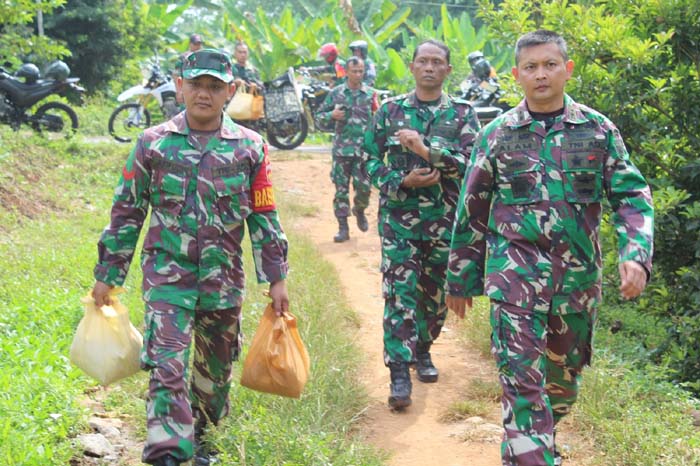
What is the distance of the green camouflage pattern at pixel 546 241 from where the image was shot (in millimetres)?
3902

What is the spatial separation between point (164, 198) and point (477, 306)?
3930 mm

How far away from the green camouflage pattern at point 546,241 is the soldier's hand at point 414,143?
139 cm

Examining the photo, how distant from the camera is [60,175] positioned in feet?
42.2

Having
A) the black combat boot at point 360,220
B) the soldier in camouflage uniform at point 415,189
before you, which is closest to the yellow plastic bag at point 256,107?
the black combat boot at point 360,220

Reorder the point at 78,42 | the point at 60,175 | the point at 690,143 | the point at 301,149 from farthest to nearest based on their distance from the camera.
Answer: the point at 78,42 → the point at 301,149 → the point at 60,175 → the point at 690,143

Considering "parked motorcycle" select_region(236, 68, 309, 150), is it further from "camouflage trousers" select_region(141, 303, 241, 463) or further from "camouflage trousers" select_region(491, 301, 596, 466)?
"camouflage trousers" select_region(491, 301, 596, 466)

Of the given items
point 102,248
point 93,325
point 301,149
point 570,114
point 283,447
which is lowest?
point 301,149

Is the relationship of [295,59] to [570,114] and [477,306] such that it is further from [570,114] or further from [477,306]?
[570,114]

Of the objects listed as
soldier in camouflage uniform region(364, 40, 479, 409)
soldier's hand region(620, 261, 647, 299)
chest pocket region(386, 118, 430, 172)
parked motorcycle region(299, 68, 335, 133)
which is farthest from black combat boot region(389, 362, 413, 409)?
parked motorcycle region(299, 68, 335, 133)

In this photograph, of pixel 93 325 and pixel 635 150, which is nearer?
pixel 93 325

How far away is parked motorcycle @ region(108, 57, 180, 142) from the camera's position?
665 inches

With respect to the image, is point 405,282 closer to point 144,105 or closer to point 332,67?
point 144,105

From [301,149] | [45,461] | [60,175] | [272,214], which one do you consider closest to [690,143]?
[272,214]

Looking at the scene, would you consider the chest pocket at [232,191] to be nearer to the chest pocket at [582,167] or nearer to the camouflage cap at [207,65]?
the camouflage cap at [207,65]
